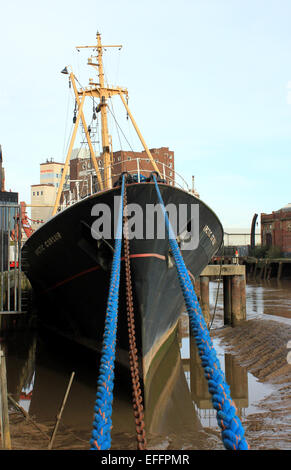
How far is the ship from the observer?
7.80 meters

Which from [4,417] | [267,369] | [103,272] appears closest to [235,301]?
[267,369]

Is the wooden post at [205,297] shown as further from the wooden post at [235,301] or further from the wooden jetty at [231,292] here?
the wooden post at [235,301]

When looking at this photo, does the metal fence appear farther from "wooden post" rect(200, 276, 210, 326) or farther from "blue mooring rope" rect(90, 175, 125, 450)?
"wooden post" rect(200, 276, 210, 326)

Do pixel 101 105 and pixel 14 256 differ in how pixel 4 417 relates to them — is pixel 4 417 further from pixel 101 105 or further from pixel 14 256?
pixel 101 105

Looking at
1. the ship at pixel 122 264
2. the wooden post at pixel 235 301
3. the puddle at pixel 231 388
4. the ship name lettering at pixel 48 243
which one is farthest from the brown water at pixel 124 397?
the ship name lettering at pixel 48 243

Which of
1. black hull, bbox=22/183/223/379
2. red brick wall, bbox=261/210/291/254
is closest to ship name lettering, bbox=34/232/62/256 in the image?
black hull, bbox=22/183/223/379

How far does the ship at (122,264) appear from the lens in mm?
7805

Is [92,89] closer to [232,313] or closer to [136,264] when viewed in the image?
[136,264]

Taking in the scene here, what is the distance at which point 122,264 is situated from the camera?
7871 mm

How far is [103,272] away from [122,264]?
0.56 m

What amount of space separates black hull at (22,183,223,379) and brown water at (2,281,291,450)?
0.85 m

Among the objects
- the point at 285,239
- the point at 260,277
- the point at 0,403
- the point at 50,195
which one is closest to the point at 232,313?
the point at 0,403

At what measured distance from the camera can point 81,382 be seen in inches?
361

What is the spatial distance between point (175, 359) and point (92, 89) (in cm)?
A: 884
